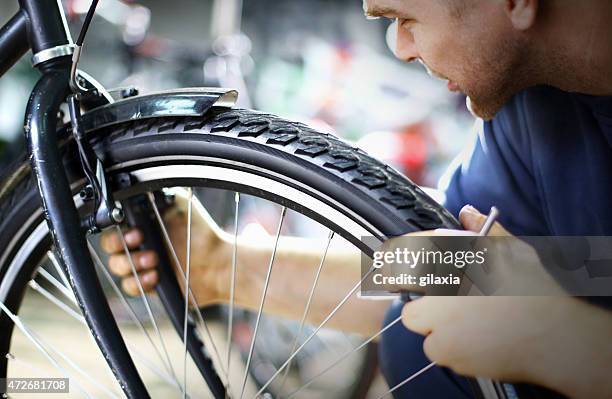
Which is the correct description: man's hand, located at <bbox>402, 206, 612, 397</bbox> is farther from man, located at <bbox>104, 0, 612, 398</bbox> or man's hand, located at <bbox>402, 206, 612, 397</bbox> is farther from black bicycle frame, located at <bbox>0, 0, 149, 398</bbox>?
black bicycle frame, located at <bbox>0, 0, 149, 398</bbox>

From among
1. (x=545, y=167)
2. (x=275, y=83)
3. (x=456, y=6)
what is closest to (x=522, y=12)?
(x=456, y=6)

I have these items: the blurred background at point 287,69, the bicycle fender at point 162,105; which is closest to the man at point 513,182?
the bicycle fender at point 162,105

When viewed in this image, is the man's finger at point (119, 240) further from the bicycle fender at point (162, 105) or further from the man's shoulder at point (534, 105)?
the man's shoulder at point (534, 105)

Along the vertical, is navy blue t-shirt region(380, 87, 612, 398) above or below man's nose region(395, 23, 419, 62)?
below

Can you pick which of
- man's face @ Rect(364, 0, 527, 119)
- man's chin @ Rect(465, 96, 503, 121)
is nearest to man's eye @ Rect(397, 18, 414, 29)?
man's face @ Rect(364, 0, 527, 119)

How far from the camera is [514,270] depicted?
25.6 inches

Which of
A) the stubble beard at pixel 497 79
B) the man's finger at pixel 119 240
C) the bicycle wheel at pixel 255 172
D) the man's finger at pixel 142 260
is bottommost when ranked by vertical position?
the man's finger at pixel 142 260

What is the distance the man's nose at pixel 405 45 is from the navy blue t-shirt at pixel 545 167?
0.49 ft

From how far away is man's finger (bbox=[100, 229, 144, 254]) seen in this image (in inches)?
32.1

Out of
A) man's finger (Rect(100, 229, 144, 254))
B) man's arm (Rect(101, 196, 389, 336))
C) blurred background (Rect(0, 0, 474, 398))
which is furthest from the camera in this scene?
blurred background (Rect(0, 0, 474, 398))

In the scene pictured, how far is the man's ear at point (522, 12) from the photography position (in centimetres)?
71

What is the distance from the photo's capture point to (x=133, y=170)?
0.71 metres

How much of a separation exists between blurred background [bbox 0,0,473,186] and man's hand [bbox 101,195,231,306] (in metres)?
0.95

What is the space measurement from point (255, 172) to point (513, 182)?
0.36 metres
